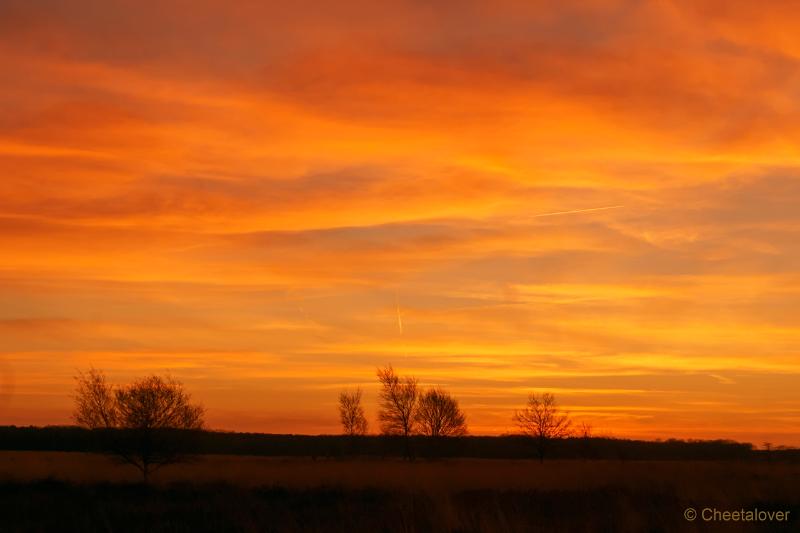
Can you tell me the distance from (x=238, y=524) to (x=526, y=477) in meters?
32.8

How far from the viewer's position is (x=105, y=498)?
32.2 metres

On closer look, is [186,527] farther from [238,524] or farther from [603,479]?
[603,479]

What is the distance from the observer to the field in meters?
17.7

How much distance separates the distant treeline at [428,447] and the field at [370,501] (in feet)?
112

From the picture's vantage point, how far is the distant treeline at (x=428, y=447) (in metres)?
105

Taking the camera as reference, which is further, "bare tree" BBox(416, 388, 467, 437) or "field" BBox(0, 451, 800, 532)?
"bare tree" BBox(416, 388, 467, 437)

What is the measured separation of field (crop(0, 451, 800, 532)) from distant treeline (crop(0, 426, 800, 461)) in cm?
3399

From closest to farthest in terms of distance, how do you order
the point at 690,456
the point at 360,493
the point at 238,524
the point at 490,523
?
1. the point at 490,523
2. the point at 238,524
3. the point at 360,493
4. the point at 690,456

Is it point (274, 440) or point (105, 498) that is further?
point (274, 440)

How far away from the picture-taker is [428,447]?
102m

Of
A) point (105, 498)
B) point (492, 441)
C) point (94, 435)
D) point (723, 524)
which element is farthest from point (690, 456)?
point (723, 524)

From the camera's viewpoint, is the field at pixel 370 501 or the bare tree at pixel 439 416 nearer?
the field at pixel 370 501

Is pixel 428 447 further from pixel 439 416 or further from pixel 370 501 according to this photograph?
pixel 370 501

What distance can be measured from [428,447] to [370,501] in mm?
73112
